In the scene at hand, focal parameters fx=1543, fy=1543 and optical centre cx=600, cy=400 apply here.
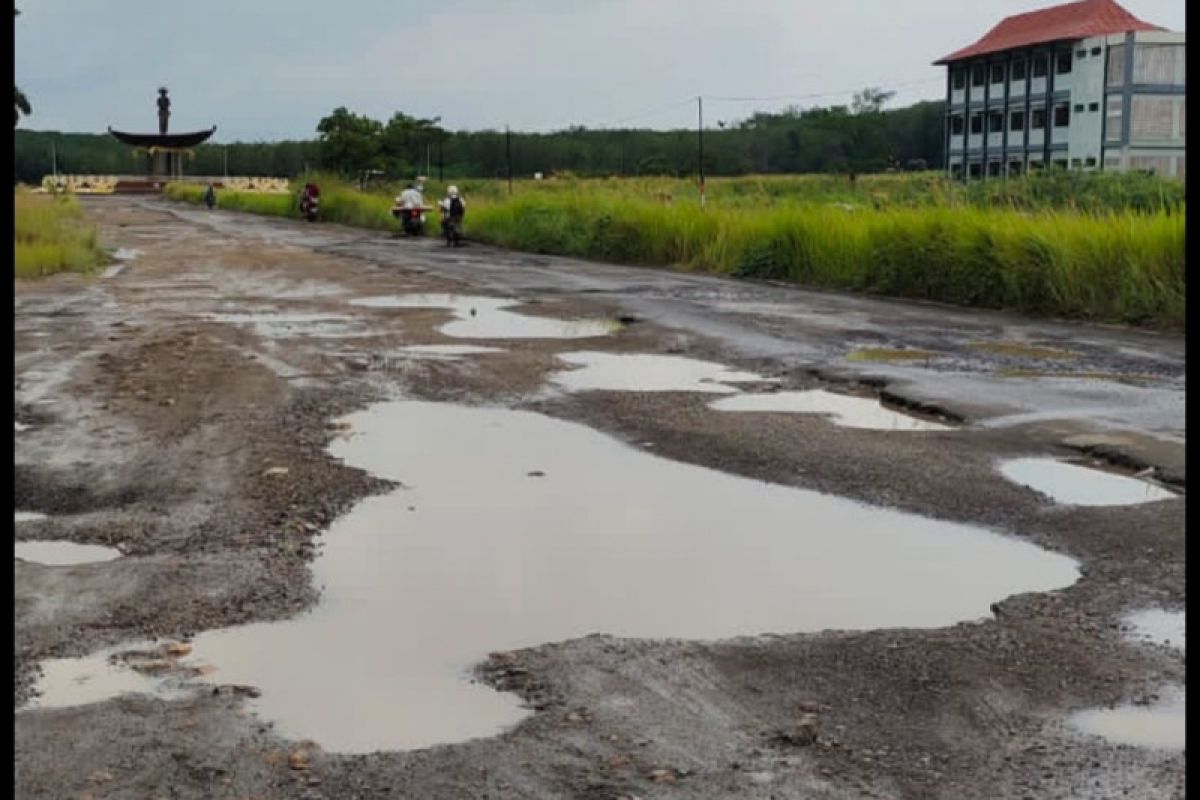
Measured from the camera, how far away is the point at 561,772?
3.39 m

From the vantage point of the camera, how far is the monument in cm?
9853

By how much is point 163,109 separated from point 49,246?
8071cm

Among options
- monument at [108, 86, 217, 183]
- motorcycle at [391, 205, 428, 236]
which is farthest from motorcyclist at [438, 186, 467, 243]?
monument at [108, 86, 217, 183]

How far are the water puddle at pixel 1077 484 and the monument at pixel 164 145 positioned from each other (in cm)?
9517

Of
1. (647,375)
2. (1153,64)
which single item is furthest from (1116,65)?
(647,375)

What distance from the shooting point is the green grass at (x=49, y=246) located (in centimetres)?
2213

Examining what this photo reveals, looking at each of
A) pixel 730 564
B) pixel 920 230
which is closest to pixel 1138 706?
pixel 730 564

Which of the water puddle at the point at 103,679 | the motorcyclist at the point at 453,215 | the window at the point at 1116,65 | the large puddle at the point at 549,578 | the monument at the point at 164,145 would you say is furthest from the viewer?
the monument at the point at 164,145

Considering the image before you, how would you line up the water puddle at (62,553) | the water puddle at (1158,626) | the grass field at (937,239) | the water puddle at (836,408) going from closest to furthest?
the water puddle at (1158,626), the water puddle at (62,553), the water puddle at (836,408), the grass field at (937,239)

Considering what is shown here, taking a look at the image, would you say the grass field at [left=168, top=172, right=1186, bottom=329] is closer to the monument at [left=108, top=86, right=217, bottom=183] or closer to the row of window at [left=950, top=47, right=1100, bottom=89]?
the row of window at [left=950, top=47, right=1100, bottom=89]

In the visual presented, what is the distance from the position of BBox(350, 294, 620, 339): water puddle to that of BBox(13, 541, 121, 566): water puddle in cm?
775

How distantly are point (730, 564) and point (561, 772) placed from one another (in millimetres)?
2185

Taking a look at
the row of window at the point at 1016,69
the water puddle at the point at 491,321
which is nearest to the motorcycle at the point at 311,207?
the row of window at the point at 1016,69

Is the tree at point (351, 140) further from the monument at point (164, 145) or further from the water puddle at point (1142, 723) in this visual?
the water puddle at point (1142, 723)
